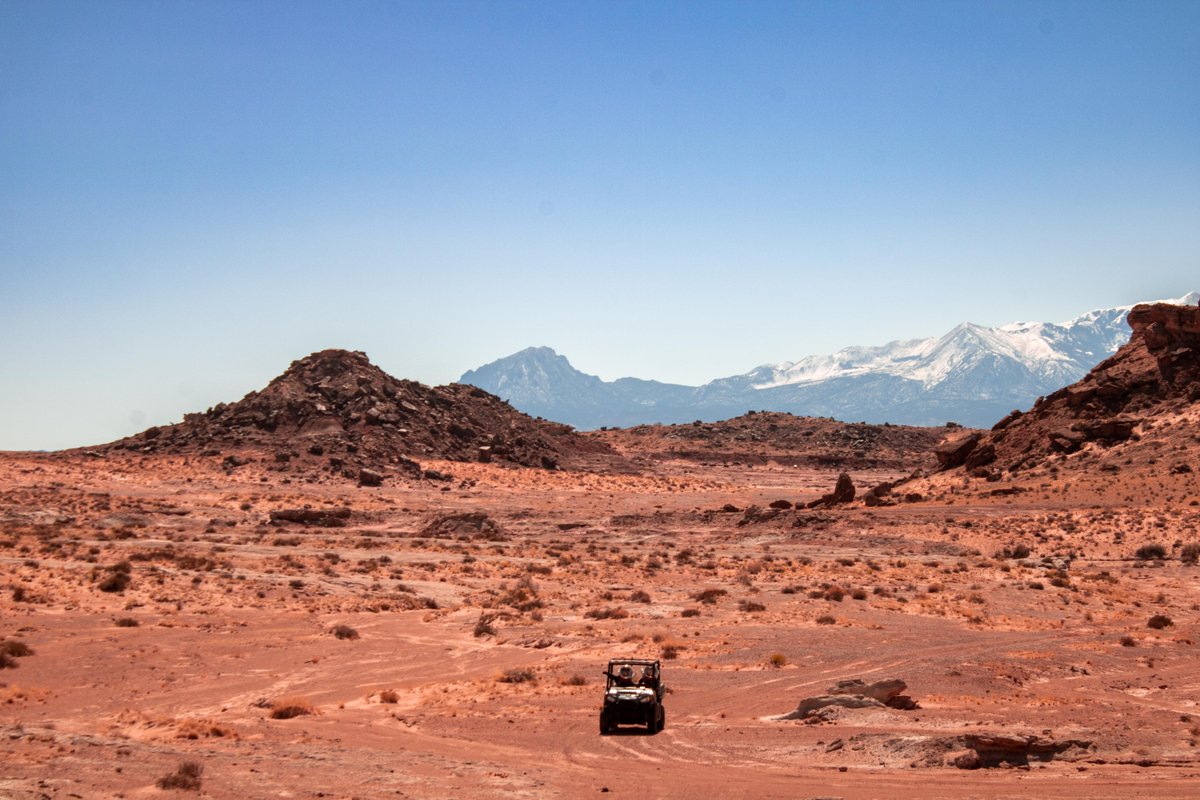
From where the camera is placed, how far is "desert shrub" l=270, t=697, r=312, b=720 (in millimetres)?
21359

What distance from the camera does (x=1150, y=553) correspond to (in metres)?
44.2

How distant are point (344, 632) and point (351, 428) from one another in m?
59.8

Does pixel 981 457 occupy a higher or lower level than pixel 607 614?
higher

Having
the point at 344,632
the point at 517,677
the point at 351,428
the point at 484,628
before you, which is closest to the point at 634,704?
the point at 517,677

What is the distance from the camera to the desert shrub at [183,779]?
1501 centimetres

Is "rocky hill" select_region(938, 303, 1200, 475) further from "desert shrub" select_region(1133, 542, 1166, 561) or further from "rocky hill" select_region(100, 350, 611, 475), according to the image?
"rocky hill" select_region(100, 350, 611, 475)

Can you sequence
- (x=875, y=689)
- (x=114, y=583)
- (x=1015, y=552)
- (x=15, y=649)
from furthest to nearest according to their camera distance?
(x=1015, y=552) → (x=114, y=583) → (x=15, y=649) → (x=875, y=689)

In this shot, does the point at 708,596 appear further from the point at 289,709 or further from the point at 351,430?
the point at 351,430

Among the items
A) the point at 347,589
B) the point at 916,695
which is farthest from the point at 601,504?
the point at 916,695

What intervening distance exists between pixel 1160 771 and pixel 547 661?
1565cm

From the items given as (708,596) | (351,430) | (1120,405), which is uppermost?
(1120,405)

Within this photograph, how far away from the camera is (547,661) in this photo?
1092 inches

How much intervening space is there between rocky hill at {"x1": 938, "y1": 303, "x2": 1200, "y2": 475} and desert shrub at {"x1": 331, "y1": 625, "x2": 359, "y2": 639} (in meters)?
48.8

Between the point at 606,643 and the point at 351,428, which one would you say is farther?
the point at 351,428
